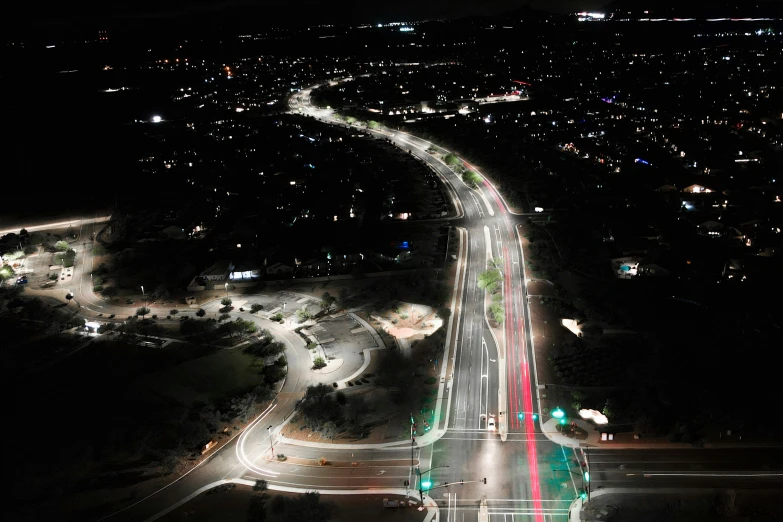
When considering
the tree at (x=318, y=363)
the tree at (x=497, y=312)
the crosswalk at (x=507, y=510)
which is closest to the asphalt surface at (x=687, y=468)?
the crosswalk at (x=507, y=510)

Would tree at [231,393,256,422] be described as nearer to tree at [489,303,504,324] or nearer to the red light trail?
the red light trail

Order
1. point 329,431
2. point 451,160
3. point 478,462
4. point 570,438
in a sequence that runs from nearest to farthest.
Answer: point 478,462 → point 570,438 → point 329,431 → point 451,160

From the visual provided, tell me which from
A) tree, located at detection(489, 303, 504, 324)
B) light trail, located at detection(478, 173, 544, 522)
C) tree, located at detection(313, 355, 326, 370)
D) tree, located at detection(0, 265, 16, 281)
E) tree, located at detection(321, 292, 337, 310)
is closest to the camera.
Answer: light trail, located at detection(478, 173, 544, 522)

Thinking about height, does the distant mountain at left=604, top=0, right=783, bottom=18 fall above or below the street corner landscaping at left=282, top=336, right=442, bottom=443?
above

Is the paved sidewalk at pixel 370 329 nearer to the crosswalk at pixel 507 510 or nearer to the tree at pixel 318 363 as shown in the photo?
the tree at pixel 318 363

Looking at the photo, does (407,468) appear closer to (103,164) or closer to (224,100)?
(103,164)

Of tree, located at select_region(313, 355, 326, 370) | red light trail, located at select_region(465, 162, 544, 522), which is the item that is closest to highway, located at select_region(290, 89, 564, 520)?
red light trail, located at select_region(465, 162, 544, 522)

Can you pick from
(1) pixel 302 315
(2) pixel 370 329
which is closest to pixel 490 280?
(2) pixel 370 329

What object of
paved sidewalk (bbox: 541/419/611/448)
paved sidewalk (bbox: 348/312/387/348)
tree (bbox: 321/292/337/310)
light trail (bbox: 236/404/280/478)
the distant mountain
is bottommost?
light trail (bbox: 236/404/280/478)

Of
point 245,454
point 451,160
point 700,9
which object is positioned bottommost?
point 245,454

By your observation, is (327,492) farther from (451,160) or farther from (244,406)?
(451,160)
